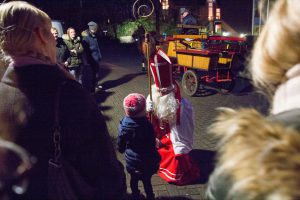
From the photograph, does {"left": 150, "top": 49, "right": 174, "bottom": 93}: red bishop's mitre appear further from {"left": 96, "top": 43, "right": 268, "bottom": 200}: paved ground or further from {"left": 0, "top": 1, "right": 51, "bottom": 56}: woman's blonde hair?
{"left": 0, "top": 1, "right": 51, "bottom": 56}: woman's blonde hair

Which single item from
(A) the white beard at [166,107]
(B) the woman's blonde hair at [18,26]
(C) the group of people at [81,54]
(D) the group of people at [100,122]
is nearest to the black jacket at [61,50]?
(C) the group of people at [81,54]

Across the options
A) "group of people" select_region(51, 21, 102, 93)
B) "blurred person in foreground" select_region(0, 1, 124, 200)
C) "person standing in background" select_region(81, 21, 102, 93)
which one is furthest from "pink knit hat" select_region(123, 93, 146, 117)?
"person standing in background" select_region(81, 21, 102, 93)

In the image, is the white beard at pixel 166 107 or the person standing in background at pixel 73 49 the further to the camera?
the person standing in background at pixel 73 49

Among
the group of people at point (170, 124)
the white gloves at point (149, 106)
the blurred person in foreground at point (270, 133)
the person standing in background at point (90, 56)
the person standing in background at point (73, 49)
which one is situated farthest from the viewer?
the person standing in background at point (90, 56)

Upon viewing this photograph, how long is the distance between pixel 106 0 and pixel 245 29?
37.9 ft

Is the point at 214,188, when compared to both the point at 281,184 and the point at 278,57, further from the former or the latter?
the point at 278,57

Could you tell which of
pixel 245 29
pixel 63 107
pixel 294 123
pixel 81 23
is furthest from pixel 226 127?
pixel 81 23

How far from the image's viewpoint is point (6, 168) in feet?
5.08

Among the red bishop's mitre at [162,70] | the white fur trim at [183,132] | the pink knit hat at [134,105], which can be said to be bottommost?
the white fur trim at [183,132]

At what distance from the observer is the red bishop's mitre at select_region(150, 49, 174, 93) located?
4.27 m

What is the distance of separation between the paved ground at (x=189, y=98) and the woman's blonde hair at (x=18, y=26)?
42.4 inches

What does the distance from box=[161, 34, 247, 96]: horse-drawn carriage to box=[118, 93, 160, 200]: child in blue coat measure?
4888mm

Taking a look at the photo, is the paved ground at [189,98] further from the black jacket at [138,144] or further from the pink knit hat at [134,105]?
the pink knit hat at [134,105]

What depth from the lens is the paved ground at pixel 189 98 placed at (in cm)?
406
